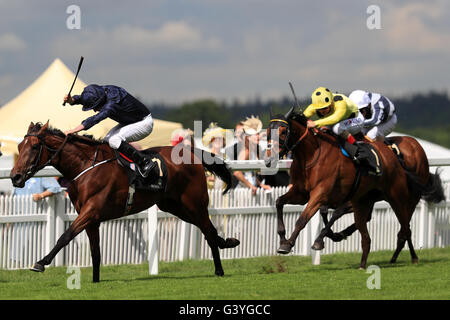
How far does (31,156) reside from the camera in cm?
856

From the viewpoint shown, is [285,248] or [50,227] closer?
[285,248]

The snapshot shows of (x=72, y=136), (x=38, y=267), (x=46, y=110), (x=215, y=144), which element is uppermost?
(x=46, y=110)

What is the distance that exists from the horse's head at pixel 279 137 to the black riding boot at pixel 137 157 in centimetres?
121

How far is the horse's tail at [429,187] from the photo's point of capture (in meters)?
11.0

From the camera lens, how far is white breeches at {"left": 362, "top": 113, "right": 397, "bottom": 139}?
11422mm

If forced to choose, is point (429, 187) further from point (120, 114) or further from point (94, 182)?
point (94, 182)

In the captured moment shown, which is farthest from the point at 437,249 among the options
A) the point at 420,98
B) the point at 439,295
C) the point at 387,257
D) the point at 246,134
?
the point at 420,98

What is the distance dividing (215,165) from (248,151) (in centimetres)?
224

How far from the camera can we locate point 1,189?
17641 mm

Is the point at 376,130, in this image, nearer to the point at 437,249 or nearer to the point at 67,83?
the point at 437,249

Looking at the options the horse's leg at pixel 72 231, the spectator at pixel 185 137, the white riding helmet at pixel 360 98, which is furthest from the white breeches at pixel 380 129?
the horse's leg at pixel 72 231

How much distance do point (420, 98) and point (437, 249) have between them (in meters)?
127

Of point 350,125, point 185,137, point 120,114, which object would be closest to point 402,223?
point 350,125

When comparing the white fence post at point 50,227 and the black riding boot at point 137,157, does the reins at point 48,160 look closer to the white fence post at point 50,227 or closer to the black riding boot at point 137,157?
the black riding boot at point 137,157
